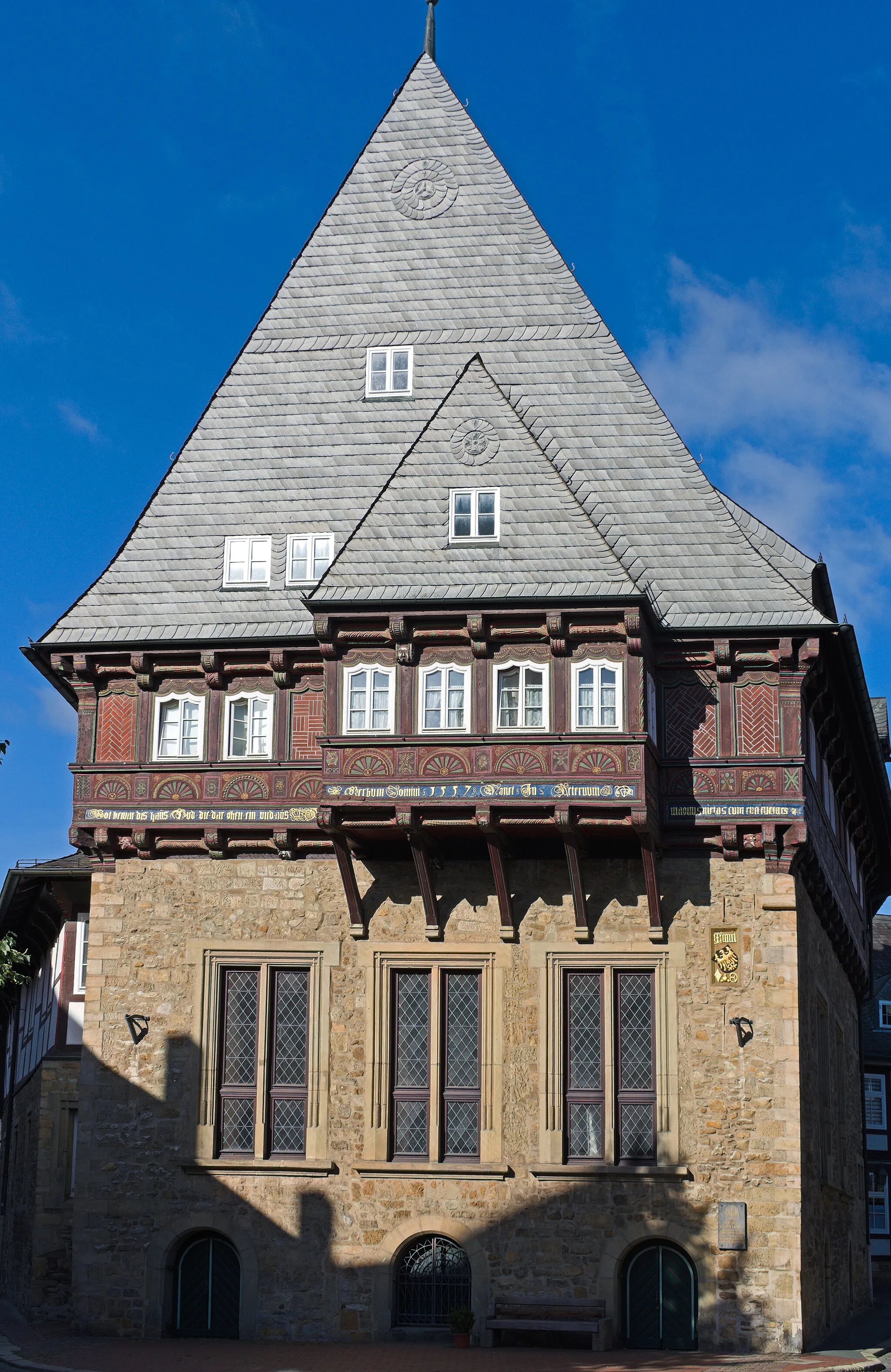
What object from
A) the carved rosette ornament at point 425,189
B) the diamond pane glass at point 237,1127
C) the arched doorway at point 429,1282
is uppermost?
the carved rosette ornament at point 425,189

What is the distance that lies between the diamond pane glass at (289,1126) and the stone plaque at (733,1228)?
6.55 m

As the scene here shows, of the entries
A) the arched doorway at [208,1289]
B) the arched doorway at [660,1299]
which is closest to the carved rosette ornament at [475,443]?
the arched doorway at [660,1299]

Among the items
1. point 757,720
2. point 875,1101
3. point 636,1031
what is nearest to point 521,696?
point 757,720

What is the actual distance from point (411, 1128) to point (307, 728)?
21.6ft

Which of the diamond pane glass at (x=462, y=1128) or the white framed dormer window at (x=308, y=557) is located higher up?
the white framed dormer window at (x=308, y=557)

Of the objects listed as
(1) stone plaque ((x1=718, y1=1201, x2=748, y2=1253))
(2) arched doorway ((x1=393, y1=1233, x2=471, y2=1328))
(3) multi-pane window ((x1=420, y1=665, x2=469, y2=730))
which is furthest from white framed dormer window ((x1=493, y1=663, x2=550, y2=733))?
(2) arched doorway ((x1=393, y1=1233, x2=471, y2=1328))

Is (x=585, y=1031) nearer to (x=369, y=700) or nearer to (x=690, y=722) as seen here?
(x=690, y=722)

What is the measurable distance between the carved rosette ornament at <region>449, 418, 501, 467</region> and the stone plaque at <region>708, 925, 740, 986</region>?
849 cm

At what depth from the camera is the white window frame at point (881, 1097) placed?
2522 inches

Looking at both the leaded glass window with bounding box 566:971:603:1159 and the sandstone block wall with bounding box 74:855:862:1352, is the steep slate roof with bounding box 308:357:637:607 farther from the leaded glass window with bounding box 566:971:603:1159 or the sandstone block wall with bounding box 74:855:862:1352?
the leaded glass window with bounding box 566:971:603:1159

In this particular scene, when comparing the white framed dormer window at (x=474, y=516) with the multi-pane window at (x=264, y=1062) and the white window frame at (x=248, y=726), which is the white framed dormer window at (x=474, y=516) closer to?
the white window frame at (x=248, y=726)

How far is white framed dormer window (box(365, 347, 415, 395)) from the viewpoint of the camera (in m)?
33.3

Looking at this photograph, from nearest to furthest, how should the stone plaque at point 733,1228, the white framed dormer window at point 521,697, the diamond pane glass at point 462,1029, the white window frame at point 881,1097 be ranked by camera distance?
1. the stone plaque at point 733,1228
2. the white framed dormer window at point 521,697
3. the diamond pane glass at point 462,1029
4. the white window frame at point 881,1097

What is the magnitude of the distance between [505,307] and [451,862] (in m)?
10.5
